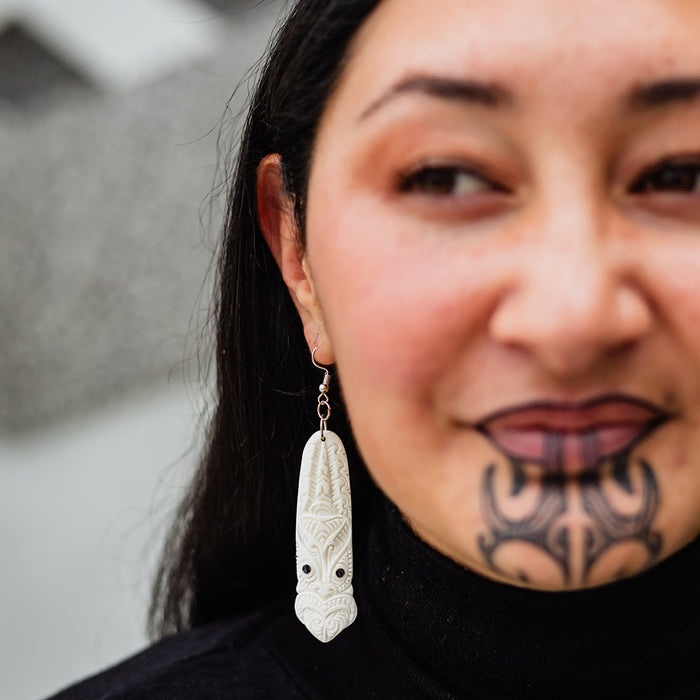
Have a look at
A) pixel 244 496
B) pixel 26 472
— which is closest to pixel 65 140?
pixel 26 472

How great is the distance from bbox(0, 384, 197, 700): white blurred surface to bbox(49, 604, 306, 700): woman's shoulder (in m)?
1.06

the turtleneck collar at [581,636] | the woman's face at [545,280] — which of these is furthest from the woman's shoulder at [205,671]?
the woman's face at [545,280]

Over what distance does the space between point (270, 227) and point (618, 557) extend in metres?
0.76

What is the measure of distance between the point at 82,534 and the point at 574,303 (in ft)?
8.90

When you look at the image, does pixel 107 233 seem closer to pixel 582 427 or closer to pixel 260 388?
pixel 260 388

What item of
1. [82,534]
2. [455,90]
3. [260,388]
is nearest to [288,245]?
[260,388]

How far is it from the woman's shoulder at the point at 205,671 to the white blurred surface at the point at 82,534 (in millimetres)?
1056

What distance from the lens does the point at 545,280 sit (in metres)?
1.00

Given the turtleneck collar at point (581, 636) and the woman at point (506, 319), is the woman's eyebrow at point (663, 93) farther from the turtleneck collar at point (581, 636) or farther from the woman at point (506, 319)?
the turtleneck collar at point (581, 636)

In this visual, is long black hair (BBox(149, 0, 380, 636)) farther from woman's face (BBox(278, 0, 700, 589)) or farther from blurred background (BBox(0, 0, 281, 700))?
blurred background (BBox(0, 0, 281, 700))

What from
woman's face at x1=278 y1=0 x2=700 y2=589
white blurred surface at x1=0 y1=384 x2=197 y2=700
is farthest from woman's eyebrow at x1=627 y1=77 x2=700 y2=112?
white blurred surface at x1=0 y1=384 x2=197 y2=700

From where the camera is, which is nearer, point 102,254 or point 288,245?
point 288,245

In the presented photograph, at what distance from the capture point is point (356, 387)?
120 cm

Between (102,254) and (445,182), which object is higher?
(445,182)
